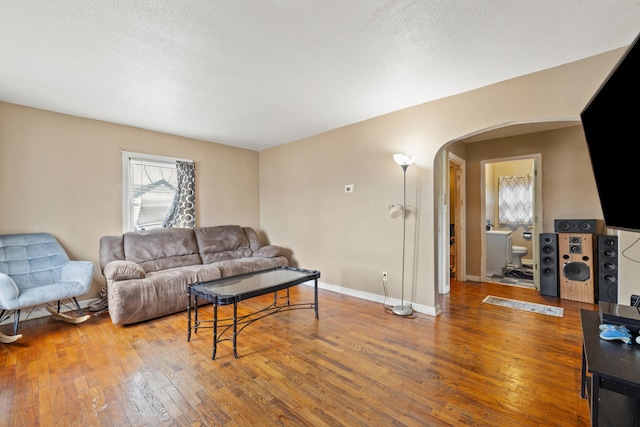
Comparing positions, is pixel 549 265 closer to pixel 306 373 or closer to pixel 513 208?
pixel 513 208

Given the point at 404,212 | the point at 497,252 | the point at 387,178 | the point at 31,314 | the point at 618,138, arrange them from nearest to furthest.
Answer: the point at 618,138 → the point at 31,314 → the point at 404,212 → the point at 387,178 → the point at 497,252

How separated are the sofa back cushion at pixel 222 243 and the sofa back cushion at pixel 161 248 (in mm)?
109

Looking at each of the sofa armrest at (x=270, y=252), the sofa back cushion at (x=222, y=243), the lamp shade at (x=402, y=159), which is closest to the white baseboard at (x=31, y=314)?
the sofa back cushion at (x=222, y=243)

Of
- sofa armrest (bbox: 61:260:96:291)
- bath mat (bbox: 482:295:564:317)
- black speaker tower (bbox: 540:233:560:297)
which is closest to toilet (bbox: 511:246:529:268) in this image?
black speaker tower (bbox: 540:233:560:297)

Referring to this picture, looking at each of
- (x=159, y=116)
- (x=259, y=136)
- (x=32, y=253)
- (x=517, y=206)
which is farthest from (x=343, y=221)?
(x=517, y=206)

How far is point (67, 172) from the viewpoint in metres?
3.41

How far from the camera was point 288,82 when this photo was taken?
268 cm

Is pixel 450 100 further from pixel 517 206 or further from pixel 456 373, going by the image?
pixel 517 206

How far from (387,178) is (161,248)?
3.19m

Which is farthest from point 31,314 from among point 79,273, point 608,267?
point 608,267

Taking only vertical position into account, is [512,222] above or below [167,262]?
above

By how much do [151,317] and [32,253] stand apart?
1.44m

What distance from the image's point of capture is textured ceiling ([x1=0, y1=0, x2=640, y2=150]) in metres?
1.72

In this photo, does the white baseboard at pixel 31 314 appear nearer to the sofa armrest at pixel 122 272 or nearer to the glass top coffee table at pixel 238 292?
the sofa armrest at pixel 122 272
